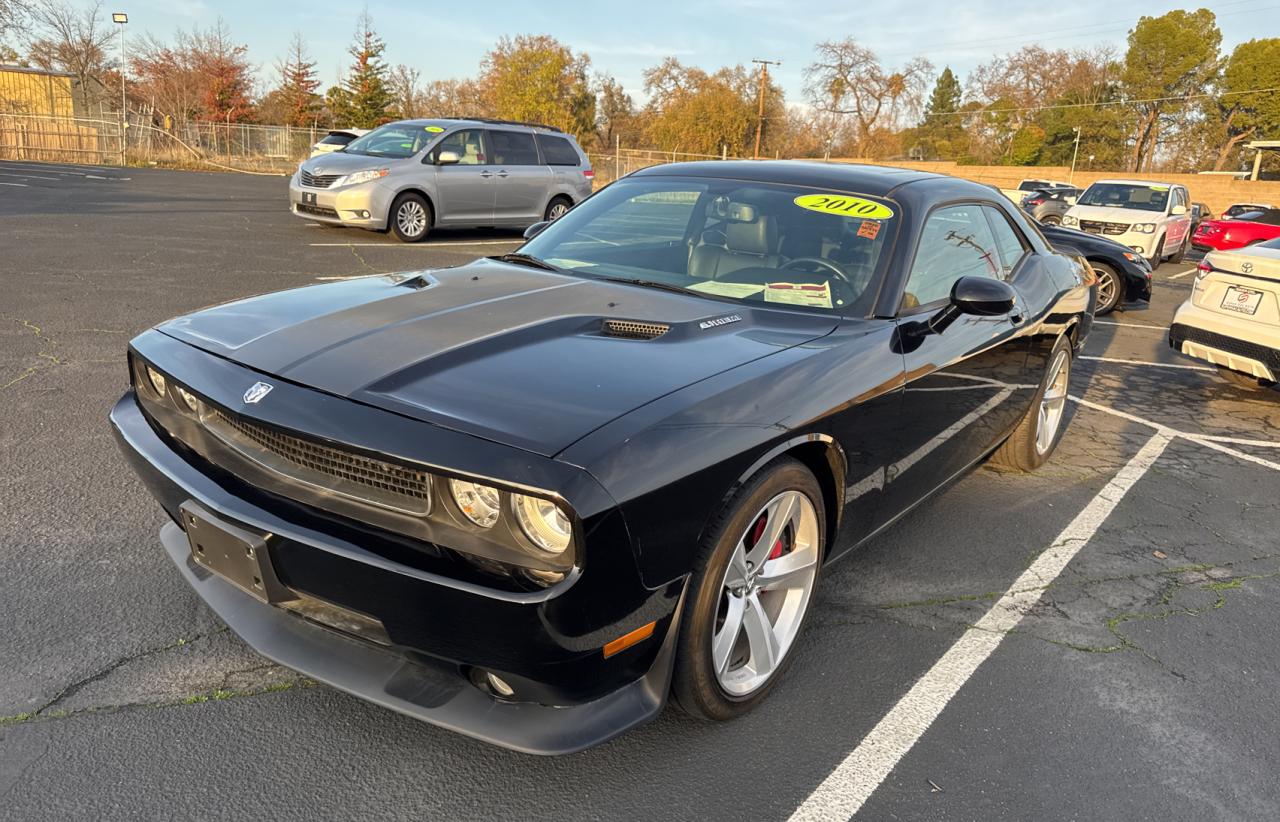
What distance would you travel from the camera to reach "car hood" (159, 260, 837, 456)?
2.14 metres

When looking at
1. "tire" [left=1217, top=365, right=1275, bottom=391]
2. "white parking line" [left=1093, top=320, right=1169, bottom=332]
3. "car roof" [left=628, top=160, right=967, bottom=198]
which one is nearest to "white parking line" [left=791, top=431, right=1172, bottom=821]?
"car roof" [left=628, top=160, right=967, bottom=198]

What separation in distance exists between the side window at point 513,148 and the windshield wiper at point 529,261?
10111 millimetres

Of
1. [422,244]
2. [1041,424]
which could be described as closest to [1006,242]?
[1041,424]

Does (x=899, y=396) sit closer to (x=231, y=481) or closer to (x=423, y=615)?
(x=423, y=615)

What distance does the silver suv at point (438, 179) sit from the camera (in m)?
12.3

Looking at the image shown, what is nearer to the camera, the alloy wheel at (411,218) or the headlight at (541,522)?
the headlight at (541,522)

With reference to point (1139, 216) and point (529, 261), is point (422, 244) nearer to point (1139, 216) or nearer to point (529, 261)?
point (529, 261)

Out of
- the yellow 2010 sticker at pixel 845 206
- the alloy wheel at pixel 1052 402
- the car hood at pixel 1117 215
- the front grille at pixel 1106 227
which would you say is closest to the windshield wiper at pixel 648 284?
the yellow 2010 sticker at pixel 845 206

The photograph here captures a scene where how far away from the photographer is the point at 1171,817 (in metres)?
2.31

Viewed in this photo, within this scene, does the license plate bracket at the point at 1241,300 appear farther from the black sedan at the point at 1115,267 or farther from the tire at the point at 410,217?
the tire at the point at 410,217

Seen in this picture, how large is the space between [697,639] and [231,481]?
1.25 meters

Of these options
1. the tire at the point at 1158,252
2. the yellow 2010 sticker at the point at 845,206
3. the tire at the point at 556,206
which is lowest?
the tire at the point at 1158,252

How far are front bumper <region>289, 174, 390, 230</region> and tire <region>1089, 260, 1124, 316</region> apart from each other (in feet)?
29.6

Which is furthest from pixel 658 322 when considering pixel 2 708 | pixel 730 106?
pixel 730 106
